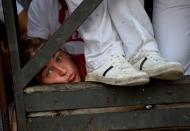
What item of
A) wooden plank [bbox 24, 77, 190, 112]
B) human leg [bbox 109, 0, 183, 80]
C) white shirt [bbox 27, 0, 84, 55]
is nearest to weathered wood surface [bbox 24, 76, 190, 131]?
wooden plank [bbox 24, 77, 190, 112]

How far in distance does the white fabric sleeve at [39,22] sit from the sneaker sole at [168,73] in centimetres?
55

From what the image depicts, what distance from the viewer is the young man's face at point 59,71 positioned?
1.52 m

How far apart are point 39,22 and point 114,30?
1.23 feet

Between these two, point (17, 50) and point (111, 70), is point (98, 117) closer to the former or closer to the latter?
point (111, 70)

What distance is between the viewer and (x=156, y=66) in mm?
1380

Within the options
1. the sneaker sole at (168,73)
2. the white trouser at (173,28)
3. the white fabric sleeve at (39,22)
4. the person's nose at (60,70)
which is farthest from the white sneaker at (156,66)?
the white fabric sleeve at (39,22)

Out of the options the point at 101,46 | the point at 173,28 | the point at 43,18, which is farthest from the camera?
the point at 43,18

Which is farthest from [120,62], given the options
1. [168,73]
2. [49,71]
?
[49,71]

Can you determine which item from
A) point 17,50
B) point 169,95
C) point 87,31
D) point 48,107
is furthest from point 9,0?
point 169,95

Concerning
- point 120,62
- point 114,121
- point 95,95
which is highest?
point 120,62

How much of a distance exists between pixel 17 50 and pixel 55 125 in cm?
31

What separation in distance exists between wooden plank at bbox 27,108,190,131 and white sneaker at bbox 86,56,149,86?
141mm

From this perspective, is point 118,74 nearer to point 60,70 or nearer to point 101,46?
point 101,46

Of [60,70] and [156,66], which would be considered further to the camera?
[60,70]
